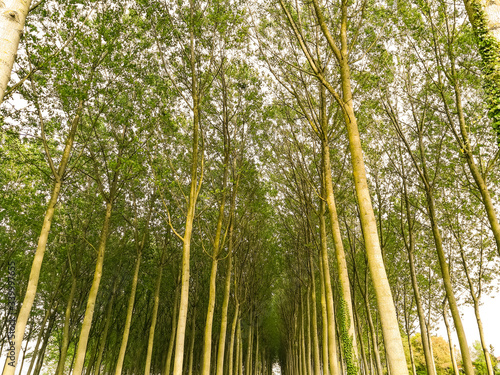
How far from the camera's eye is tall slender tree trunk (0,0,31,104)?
2479 mm

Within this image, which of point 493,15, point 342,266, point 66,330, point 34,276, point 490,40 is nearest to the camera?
point 493,15

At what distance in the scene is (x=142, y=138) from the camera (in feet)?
43.3

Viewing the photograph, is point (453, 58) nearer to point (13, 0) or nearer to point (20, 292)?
point (13, 0)

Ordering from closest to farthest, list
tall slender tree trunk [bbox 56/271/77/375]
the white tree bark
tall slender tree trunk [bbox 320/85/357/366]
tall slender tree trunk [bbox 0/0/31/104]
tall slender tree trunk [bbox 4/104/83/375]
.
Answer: tall slender tree trunk [bbox 0/0/31/104] → the white tree bark → tall slender tree trunk [bbox 4/104/83/375] → tall slender tree trunk [bbox 320/85/357/366] → tall slender tree trunk [bbox 56/271/77/375]

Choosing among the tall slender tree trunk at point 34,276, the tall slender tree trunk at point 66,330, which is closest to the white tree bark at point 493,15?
the tall slender tree trunk at point 34,276

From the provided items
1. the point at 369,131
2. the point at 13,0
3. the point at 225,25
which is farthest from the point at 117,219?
the point at 13,0

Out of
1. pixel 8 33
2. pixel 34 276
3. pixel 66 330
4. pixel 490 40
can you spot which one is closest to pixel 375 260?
pixel 490 40

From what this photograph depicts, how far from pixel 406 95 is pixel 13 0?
15.1 meters

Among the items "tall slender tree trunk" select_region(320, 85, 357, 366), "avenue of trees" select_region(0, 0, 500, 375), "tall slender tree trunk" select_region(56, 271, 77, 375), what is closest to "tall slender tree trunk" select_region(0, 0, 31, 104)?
"avenue of trees" select_region(0, 0, 500, 375)

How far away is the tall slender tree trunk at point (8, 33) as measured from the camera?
248 centimetres

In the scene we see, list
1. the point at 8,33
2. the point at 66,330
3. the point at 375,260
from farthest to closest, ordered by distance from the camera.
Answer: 1. the point at 66,330
2. the point at 375,260
3. the point at 8,33

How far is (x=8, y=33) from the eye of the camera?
2549 mm

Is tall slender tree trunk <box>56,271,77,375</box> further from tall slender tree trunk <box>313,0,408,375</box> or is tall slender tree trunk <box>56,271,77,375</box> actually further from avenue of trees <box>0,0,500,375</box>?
tall slender tree trunk <box>313,0,408,375</box>

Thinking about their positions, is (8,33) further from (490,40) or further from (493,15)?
(490,40)
